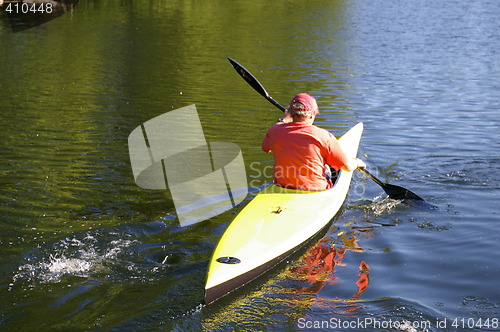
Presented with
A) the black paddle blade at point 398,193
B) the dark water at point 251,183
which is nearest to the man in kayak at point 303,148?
the dark water at point 251,183

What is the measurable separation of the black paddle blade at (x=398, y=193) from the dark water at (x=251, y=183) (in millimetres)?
174

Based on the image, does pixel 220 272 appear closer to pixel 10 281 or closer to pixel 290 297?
pixel 290 297

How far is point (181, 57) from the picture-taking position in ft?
65.9

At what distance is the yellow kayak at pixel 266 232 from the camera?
555 cm

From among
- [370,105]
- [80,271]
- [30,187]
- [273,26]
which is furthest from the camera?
[273,26]

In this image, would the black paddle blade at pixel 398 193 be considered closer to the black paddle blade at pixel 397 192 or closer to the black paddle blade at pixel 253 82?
the black paddle blade at pixel 397 192

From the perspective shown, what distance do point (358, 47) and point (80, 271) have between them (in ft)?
56.4

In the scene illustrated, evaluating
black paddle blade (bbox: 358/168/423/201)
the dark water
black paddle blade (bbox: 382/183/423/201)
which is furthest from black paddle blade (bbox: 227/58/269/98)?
black paddle blade (bbox: 382/183/423/201)

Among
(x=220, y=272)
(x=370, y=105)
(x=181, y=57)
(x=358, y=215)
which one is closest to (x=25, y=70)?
(x=181, y=57)

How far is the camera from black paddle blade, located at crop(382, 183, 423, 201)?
8041 millimetres

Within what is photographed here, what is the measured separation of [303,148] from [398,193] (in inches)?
79.9

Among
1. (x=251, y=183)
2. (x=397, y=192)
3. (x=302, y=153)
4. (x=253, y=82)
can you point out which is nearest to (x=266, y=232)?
(x=302, y=153)

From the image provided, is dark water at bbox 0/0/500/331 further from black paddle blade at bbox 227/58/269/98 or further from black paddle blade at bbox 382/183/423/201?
black paddle blade at bbox 227/58/269/98

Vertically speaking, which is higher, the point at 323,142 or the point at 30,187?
the point at 323,142
